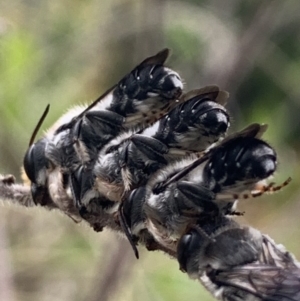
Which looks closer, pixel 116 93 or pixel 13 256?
pixel 116 93

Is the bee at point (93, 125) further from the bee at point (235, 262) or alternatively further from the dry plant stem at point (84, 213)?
the bee at point (235, 262)

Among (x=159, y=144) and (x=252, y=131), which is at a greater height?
(x=252, y=131)

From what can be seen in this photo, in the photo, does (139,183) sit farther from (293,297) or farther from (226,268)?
(293,297)

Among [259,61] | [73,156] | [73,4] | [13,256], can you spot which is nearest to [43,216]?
[13,256]

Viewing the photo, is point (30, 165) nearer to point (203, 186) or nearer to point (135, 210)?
point (135, 210)

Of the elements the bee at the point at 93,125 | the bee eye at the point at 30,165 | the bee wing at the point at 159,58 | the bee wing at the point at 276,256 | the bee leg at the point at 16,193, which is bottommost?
the bee leg at the point at 16,193

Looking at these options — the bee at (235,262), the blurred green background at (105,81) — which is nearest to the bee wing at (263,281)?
the bee at (235,262)

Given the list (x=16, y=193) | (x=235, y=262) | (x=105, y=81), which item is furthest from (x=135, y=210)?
(x=105, y=81)

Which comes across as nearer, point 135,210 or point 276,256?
point 276,256
